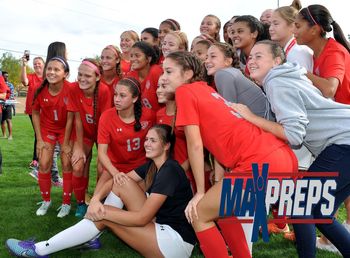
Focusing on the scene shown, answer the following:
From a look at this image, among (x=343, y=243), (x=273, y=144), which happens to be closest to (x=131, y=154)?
(x=273, y=144)

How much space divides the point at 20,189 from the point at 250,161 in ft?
16.1

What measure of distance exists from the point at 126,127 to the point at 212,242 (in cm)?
196

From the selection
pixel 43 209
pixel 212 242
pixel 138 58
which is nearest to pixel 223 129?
pixel 212 242

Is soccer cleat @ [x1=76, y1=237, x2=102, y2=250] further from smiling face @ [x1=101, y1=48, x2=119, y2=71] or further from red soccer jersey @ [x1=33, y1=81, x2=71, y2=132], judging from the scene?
smiling face @ [x1=101, y1=48, x2=119, y2=71]

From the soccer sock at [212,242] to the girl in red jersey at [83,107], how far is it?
266cm

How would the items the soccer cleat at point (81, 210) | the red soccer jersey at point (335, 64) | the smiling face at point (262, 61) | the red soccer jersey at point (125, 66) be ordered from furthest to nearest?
the red soccer jersey at point (125, 66) < the soccer cleat at point (81, 210) < the red soccer jersey at point (335, 64) < the smiling face at point (262, 61)

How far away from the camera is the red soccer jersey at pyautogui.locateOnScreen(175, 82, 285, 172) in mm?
2834

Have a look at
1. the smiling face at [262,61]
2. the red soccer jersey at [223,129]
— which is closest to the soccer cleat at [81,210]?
the red soccer jersey at [223,129]

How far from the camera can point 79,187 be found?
5.21m

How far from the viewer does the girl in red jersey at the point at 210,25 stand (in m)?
5.85

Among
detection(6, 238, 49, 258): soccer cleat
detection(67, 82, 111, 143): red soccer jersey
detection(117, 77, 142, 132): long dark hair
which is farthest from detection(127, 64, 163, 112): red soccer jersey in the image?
detection(6, 238, 49, 258): soccer cleat

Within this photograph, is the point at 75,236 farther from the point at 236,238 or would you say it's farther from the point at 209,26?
the point at 209,26

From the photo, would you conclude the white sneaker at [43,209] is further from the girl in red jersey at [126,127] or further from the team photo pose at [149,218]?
the team photo pose at [149,218]

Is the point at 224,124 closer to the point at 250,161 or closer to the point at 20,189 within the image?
the point at 250,161
